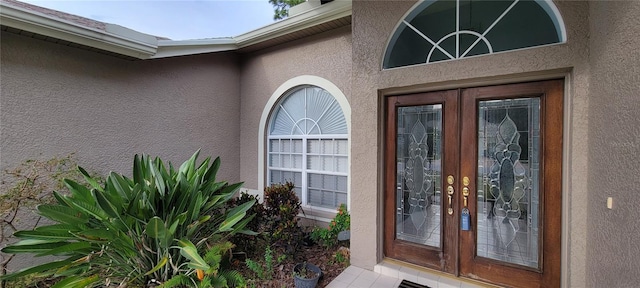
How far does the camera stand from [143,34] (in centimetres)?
514

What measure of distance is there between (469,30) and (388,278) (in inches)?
142

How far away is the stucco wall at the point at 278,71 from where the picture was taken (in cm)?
568

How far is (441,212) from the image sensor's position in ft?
12.4

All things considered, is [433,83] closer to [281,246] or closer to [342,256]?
[342,256]

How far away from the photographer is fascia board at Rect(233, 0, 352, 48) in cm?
510

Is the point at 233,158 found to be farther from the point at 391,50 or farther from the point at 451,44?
the point at 451,44

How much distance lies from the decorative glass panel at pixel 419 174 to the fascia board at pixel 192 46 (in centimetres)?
475

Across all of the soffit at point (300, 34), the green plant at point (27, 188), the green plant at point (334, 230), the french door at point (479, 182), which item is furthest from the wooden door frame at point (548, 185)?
the green plant at point (27, 188)

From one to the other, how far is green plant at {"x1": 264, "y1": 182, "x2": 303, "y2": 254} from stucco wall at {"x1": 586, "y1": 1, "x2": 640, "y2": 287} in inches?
150

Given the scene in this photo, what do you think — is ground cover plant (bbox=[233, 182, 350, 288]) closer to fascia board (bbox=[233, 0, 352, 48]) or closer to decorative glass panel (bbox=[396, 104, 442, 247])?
decorative glass panel (bbox=[396, 104, 442, 247])

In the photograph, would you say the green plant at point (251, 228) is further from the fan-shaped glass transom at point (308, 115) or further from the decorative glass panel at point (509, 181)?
the decorative glass panel at point (509, 181)

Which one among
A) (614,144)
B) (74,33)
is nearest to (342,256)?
(614,144)

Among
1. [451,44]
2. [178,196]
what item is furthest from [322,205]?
[451,44]

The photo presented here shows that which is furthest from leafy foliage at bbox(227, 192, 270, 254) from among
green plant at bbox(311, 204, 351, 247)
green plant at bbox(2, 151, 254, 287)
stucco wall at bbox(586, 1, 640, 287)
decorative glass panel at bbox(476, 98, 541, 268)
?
stucco wall at bbox(586, 1, 640, 287)
